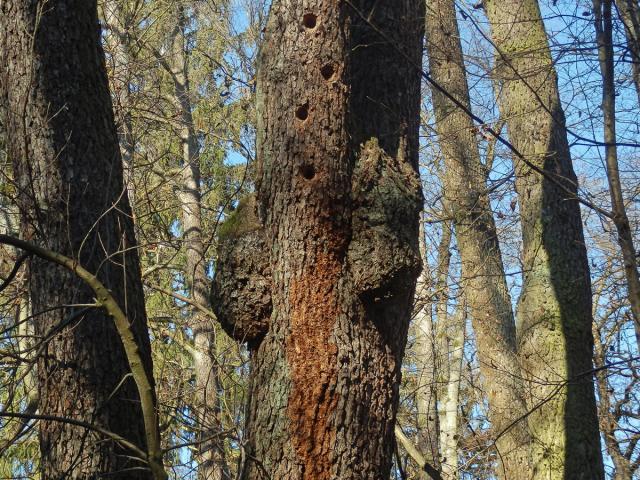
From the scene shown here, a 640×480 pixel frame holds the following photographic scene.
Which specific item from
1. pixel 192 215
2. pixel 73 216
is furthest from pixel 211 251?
pixel 73 216

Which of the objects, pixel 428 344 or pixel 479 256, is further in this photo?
pixel 428 344

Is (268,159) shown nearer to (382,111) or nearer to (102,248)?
(382,111)

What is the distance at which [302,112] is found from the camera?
3783 mm

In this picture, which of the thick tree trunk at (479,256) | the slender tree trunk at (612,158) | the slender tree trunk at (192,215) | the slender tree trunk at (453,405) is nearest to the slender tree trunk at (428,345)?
the slender tree trunk at (453,405)

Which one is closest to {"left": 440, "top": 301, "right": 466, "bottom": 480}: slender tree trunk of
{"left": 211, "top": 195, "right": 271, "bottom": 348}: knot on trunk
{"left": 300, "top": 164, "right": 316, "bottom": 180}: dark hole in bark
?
{"left": 211, "top": 195, "right": 271, "bottom": 348}: knot on trunk

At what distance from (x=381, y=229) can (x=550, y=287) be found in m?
3.57

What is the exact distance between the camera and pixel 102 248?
4.37m

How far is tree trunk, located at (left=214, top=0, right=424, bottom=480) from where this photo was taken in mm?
3443

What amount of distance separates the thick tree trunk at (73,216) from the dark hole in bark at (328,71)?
1.27 metres

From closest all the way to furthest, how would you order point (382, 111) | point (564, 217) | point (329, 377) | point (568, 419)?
point (329, 377) → point (382, 111) → point (568, 419) → point (564, 217)

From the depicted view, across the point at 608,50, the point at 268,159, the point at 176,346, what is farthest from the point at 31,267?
the point at 176,346

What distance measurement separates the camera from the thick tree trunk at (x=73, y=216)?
404 centimetres

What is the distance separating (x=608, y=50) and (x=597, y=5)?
271mm

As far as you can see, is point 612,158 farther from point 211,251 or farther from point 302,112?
point 211,251
